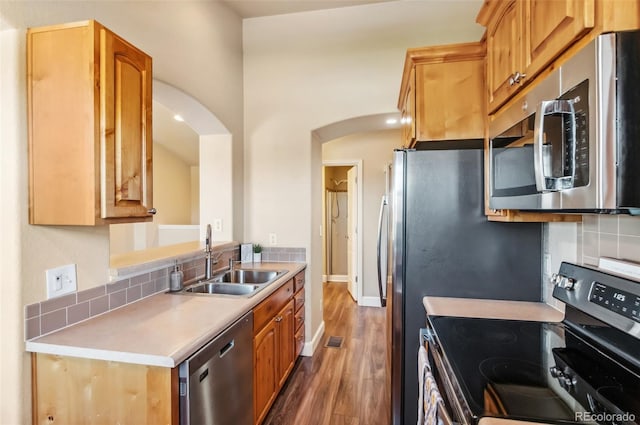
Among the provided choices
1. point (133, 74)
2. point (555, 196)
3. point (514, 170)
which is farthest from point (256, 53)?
point (555, 196)

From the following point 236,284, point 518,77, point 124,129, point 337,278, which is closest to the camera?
point 518,77

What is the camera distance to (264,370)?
2.00 meters

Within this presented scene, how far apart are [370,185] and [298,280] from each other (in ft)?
7.41

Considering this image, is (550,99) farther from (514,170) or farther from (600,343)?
(600,343)

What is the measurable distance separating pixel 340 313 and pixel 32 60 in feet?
12.7

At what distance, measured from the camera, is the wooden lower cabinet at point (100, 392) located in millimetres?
1167

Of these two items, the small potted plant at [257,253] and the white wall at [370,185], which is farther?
the white wall at [370,185]

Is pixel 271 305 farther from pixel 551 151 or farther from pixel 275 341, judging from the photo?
pixel 551 151

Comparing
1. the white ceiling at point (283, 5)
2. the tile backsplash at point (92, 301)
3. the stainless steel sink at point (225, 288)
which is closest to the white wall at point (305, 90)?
the white ceiling at point (283, 5)

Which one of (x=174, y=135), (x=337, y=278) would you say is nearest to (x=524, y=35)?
(x=337, y=278)

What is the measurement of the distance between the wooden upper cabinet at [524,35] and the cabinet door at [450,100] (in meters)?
0.15

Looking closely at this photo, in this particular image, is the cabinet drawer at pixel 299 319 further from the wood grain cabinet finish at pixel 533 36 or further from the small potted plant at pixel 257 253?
the wood grain cabinet finish at pixel 533 36

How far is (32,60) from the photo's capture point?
1.22 meters

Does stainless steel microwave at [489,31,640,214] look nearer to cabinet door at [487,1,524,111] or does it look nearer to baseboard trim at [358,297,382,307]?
cabinet door at [487,1,524,111]
